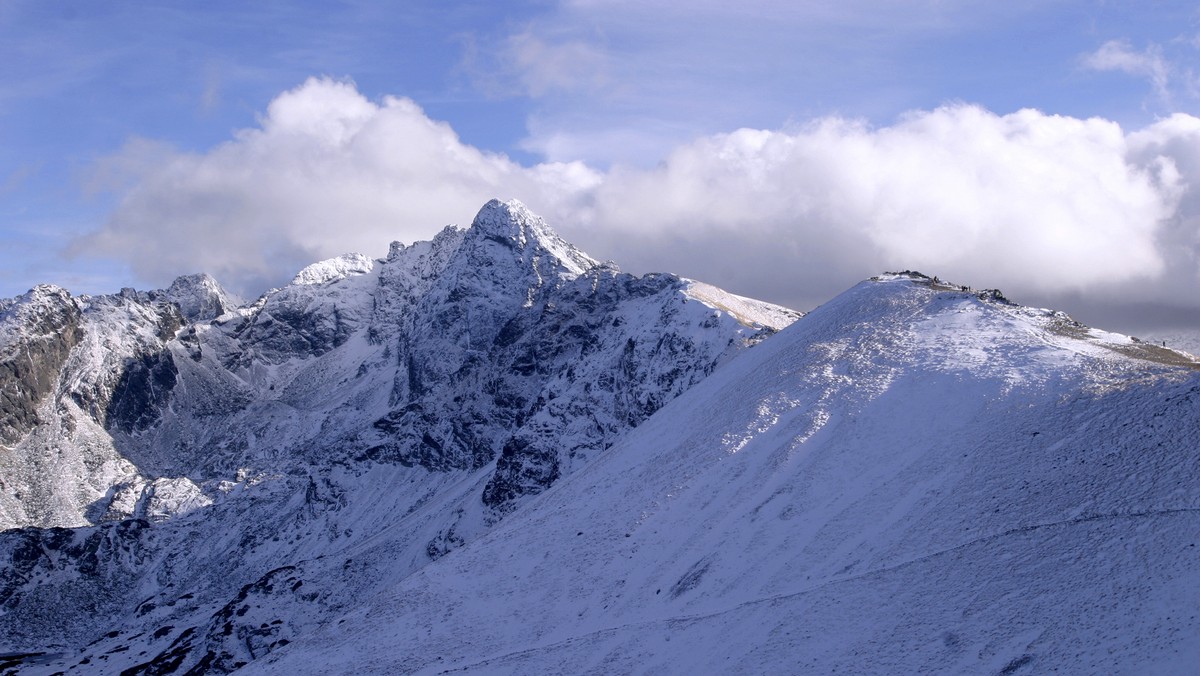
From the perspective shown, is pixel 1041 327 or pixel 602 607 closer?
pixel 602 607

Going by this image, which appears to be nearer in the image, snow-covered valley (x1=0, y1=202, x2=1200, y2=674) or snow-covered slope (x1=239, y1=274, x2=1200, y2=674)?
snow-covered slope (x1=239, y1=274, x2=1200, y2=674)

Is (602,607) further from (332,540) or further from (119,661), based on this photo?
(332,540)

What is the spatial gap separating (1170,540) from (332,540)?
555 ft

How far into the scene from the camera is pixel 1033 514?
6147 centimetres

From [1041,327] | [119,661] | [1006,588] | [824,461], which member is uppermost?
[1041,327]

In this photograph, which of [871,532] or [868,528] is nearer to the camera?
[871,532]

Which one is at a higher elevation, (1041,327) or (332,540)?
(1041,327)

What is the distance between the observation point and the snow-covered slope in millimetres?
53000

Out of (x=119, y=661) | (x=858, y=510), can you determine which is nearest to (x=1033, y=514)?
(x=858, y=510)

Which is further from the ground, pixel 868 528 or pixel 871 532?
pixel 868 528

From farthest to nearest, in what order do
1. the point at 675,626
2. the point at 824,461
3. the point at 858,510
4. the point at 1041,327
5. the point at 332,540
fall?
the point at 332,540, the point at 1041,327, the point at 824,461, the point at 858,510, the point at 675,626

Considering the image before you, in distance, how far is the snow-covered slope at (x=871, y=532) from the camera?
53.0 metres

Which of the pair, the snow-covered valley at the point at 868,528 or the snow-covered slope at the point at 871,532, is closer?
the snow-covered slope at the point at 871,532

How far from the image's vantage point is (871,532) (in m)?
68.0
